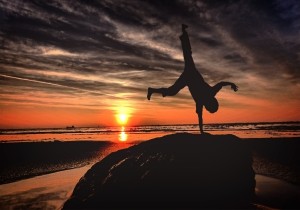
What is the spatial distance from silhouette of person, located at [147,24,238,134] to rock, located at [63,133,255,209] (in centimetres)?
142

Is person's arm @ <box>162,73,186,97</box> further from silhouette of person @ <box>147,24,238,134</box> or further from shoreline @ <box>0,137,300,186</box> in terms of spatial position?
shoreline @ <box>0,137,300,186</box>

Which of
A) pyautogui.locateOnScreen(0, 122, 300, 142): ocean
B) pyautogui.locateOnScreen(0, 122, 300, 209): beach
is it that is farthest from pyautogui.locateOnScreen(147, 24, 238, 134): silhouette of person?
pyautogui.locateOnScreen(0, 122, 300, 142): ocean

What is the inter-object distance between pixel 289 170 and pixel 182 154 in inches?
391

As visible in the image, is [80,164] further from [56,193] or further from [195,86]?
[195,86]

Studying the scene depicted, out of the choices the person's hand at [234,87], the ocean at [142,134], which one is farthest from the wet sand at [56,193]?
the ocean at [142,134]

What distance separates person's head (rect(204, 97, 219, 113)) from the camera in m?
10.9

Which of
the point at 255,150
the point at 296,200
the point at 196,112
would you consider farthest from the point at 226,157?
the point at 255,150

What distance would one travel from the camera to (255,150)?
2472 cm

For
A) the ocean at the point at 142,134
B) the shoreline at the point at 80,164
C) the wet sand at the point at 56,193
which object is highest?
the ocean at the point at 142,134

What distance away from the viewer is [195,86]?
1093cm

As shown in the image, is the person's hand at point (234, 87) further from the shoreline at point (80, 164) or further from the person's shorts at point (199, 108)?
the shoreline at point (80, 164)

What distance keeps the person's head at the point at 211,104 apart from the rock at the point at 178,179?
131cm

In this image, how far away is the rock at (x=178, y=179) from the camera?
8.45m

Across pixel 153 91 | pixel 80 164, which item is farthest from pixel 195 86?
pixel 80 164
